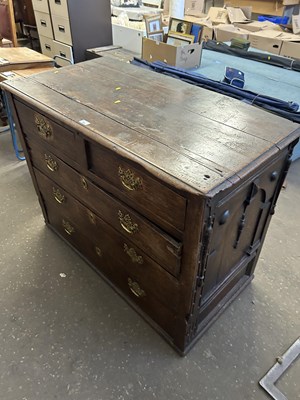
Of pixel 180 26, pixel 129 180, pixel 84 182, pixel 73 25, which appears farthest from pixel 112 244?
pixel 73 25

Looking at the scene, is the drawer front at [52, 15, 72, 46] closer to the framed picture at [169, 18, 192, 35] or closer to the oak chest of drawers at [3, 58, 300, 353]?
the framed picture at [169, 18, 192, 35]

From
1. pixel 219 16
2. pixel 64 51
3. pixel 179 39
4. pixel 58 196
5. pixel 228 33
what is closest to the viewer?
pixel 58 196

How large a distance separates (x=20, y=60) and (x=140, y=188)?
1944 mm

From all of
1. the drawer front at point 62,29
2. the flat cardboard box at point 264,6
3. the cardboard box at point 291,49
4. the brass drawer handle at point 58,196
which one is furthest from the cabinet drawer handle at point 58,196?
the flat cardboard box at point 264,6

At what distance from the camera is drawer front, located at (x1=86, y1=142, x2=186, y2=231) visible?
0.81 meters

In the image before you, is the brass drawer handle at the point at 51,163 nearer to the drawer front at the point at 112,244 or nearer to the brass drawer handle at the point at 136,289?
the drawer front at the point at 112,244

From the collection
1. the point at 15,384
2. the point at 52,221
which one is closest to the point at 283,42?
the point at 52,221

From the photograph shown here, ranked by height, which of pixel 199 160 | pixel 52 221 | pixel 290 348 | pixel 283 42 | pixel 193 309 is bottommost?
pixel 290 348

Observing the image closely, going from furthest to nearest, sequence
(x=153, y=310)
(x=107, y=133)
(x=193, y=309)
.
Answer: (x=153, y=310)
(x=193, y=309)
(x=107, y=133)

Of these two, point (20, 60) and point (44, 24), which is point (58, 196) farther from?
point (44, 24)

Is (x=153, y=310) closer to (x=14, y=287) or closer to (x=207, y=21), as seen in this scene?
(x=14, y=287)

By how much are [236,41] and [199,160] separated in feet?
10.8

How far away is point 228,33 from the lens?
13.0 feet

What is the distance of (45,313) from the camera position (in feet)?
4.44
